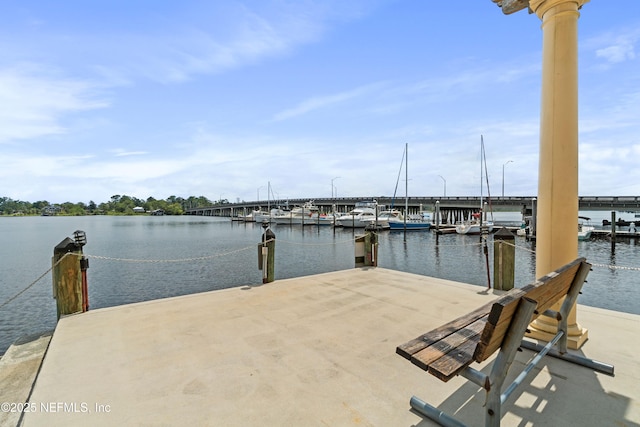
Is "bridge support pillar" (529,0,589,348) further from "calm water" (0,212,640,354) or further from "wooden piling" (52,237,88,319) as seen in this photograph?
"wooden piling" (52,237,88,319)

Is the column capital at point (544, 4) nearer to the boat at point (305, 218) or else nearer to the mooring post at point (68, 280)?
the mooring post at point (68, 280)

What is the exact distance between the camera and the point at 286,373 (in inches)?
130

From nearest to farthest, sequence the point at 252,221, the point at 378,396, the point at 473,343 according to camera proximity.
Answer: the point at 473,343, the point at 378,396, the point at 252,221

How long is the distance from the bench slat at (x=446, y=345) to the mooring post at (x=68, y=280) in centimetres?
567

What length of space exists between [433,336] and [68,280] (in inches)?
227

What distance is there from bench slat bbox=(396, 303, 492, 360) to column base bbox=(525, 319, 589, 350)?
1493 mm

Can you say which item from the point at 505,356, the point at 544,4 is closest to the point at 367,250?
the point at 544,4

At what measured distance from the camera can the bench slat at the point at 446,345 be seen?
2164 millimetres

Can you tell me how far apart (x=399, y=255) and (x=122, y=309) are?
24.0 meters

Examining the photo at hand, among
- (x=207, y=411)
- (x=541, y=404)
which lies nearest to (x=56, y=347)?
(x=207, y=411)

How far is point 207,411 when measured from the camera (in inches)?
107

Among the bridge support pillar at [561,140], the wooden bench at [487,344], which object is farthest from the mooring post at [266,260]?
the bridge support pillar at [561,140]

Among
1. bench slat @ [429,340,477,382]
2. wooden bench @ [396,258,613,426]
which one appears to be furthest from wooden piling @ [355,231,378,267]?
bench slat @ [429,340,477,382]

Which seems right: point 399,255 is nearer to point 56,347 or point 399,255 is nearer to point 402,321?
point 402,321
